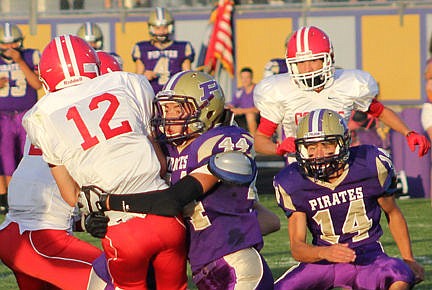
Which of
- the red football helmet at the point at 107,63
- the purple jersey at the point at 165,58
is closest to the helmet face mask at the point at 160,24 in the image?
the purple jersey at the point at 165,58

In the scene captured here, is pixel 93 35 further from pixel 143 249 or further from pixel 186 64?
pixel 143 249

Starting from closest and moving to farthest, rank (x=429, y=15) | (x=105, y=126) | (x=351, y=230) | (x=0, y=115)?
(x=105, y=126), (x=351, y=230), (x=0, y=115), (x=429, y=15)

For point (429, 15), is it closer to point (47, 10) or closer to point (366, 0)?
point (366, 0)

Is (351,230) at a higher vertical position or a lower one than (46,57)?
lower

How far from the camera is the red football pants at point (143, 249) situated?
14.2 feet

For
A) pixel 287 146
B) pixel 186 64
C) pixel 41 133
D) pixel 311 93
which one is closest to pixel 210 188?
pixel 41 133

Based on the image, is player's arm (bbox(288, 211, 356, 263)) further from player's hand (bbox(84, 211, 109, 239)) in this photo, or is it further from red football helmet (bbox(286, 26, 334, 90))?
red football helmet (bbox(286, 26, 334, 90))

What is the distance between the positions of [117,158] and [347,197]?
137cm

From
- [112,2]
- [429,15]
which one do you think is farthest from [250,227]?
[112,2]

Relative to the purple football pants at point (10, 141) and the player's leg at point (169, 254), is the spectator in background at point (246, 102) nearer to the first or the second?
the purple football pants at point (10, 141)

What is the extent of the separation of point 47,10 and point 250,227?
12.3m

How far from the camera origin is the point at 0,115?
10922 mm

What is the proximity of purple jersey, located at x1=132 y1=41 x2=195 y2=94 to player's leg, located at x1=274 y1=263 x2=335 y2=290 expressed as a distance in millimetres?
6299

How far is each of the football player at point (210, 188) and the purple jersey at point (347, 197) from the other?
0.65m
